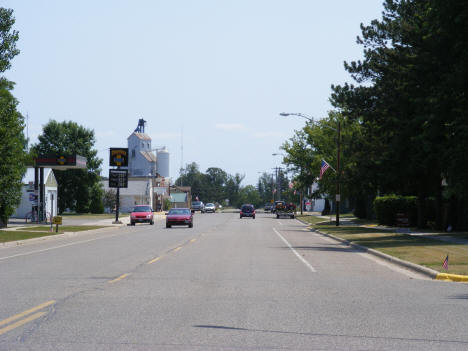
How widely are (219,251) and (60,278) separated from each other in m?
9.50

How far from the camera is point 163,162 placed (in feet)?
549

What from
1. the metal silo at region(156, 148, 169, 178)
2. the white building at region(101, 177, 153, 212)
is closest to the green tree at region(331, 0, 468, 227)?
the white building at region(101, 177, 153, 212)

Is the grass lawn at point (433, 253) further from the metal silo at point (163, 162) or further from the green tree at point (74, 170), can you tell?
the metal silo at point (163, 162)

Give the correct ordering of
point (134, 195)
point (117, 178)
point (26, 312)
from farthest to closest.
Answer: point (134, 195) < point (117, 178) < point (26, 312)

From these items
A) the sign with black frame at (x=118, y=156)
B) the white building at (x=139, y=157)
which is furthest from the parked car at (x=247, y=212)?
the white building at (x=139, y=157)

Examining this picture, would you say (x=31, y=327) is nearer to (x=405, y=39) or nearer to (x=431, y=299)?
(x=431, y=299)

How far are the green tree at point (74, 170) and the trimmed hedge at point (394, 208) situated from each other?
56.5 m

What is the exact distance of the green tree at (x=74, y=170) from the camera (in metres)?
94.2

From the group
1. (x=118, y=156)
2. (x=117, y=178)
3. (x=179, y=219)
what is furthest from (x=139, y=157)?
(x=179, y=219)

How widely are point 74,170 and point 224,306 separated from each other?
8651 cm

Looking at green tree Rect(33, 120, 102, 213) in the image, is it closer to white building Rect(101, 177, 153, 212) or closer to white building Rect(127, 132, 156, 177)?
white building Rect(101, 177, 153, 212)

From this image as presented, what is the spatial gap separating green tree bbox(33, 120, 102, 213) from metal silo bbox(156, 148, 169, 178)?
66104 mm

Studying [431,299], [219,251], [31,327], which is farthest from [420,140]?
[31,327]

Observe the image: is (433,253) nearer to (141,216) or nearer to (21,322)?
(21,322)
